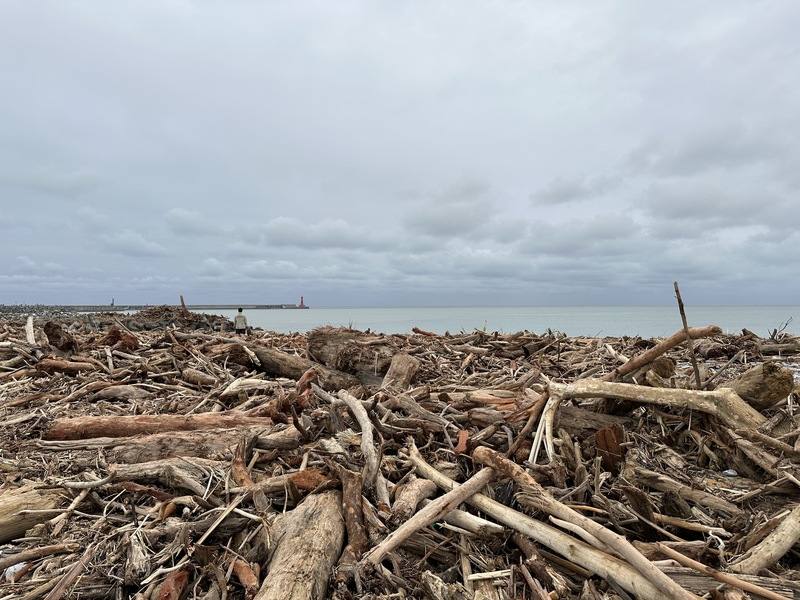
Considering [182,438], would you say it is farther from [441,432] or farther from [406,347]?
[406,347]

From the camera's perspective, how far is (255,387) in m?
7.29

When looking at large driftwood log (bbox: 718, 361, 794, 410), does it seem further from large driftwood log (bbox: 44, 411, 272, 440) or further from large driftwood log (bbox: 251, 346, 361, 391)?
large driftwood log (bbox: 251, 346, 361, 391)

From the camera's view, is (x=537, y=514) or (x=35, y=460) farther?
(x=35, y=460)

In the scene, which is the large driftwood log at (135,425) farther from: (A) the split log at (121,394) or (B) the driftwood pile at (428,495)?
(A) the split log at (121,394)

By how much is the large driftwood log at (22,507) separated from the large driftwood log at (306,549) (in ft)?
6.47

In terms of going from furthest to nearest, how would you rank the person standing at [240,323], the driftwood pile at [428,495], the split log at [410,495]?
1. the person standing at [240,323]
2. the split log at [410,495]
3. the driftwood pile at [428,495]

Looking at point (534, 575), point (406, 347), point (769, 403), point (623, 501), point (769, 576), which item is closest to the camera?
point (769, 576)

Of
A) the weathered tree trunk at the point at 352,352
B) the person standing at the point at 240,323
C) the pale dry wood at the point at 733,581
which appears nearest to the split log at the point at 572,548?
the pale dry wood at the point at 733,581

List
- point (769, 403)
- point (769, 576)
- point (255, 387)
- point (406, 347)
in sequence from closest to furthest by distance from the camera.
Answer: point (769, 576), point (769, 403), point (255, 387), point (406, 347)

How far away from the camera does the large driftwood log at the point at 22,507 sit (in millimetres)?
3766

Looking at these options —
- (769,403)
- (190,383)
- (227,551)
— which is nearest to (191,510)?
(227,551)

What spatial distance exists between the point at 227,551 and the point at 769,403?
4.68 m

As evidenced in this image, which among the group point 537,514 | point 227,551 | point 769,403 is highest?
point 769,403

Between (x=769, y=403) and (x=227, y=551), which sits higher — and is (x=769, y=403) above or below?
above
